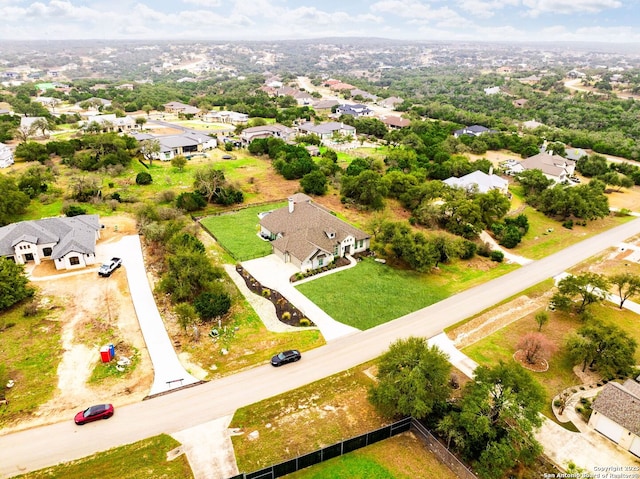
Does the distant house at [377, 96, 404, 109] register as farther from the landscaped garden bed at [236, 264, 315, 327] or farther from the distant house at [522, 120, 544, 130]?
the landscaped garden bed at [236, 264, 315, 327]

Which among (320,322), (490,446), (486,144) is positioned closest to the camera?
(490,446)

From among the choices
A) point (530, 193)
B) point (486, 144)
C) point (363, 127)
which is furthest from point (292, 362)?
point (363, 127)

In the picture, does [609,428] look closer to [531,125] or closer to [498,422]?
[498,422]

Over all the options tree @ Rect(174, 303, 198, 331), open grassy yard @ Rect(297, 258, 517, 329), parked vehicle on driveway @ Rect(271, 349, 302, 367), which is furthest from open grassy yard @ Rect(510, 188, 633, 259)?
tree @ Rect(174, 303, 198, 331)

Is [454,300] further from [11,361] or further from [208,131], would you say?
[208,131]

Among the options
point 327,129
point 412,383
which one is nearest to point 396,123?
point 327,129
